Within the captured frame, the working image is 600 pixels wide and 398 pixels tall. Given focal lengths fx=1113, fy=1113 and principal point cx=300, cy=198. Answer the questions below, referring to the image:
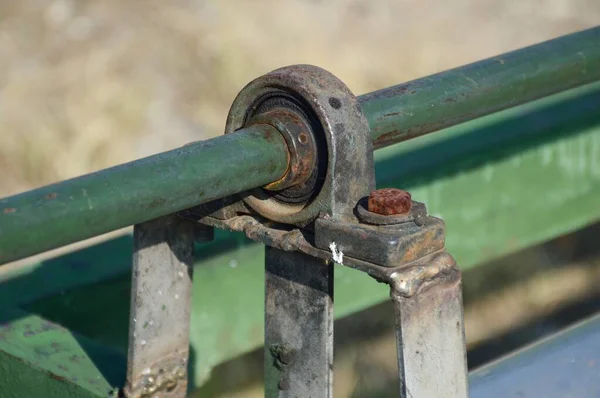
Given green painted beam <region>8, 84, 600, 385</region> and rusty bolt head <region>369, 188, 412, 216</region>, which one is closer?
rusty bolt head <region>369, 188, 412, 216</region>

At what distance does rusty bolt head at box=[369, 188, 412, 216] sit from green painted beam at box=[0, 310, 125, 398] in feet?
1.86

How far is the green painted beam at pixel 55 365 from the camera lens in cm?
160

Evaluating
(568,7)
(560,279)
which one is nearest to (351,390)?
(560,279)

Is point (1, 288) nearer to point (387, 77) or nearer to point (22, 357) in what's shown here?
point (22, 357)

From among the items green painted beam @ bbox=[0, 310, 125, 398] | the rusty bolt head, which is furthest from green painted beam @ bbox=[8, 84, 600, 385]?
the rusty bolt head

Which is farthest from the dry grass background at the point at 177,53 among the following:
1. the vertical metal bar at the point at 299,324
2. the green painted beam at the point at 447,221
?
the vertical metal bar at the point at 299,324

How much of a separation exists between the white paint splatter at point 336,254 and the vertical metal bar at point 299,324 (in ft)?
0.22

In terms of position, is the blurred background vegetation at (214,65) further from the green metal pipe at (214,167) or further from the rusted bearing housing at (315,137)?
the rusted bearing housing at (315,137)

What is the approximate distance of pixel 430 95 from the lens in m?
1.55

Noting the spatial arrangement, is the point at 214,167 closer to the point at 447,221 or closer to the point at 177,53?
the point at 447,221

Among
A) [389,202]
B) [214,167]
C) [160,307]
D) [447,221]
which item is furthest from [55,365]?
[447,221]

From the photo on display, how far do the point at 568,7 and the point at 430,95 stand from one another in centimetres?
258

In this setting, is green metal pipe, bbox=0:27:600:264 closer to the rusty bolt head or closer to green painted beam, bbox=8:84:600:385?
the rusty bolt head

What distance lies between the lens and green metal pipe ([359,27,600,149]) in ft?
4.91
